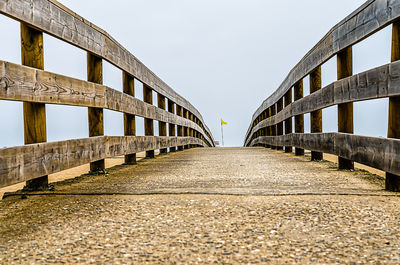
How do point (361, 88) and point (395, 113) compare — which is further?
point (361, 88)

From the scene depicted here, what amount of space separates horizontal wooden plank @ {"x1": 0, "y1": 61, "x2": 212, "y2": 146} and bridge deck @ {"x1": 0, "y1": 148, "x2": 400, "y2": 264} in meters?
0.77

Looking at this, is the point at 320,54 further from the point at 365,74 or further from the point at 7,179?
the point at 7,179

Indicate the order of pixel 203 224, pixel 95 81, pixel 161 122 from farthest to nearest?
pixel 161 122, pixel 95 81, pixel 203 224

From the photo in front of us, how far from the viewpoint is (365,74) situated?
3.19 metres

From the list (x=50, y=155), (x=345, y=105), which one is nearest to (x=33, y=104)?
(x=50, y=155)

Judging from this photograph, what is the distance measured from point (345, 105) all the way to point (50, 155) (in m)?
3.14

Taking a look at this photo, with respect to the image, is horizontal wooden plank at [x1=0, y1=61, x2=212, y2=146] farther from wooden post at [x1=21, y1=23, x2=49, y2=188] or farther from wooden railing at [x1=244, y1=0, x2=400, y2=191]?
wooden railing at [x1=244, y1=0, x2=400, y2=191]

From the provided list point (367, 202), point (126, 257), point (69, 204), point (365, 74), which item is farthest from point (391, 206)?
point (69, 204)

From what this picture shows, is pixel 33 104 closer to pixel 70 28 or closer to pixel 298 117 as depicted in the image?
pixel 70 28

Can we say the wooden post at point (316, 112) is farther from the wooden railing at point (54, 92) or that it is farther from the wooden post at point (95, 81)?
the wooden post at point (95, 81)

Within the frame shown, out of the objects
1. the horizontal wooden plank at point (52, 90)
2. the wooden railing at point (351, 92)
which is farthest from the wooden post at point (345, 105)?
the horizontal wooden plank at point (52, 90)

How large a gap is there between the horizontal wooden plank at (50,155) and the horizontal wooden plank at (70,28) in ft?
2.99

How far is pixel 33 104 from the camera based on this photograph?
2.83 meters

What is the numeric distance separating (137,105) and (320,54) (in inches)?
104
